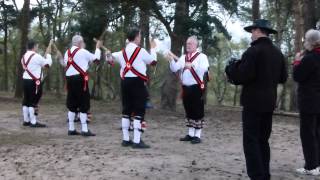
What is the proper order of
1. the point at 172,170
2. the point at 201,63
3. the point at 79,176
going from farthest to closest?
the point at 201,63, the point at 172,170, the point at 79,176

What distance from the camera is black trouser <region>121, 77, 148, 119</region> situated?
29.5ft

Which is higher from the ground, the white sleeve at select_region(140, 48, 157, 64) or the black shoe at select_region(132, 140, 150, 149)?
the white sleeve at select_region(140, 48, 157, 64)

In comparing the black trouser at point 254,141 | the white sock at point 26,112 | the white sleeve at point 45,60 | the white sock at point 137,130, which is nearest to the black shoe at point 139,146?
the white sock at point 137,130

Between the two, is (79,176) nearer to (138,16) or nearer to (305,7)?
(138,16)

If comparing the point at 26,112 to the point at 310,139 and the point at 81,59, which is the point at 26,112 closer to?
the point at 81,59

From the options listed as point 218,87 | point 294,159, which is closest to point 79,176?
point 294,159

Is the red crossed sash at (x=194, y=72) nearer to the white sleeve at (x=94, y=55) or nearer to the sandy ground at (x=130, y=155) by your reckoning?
the sandy ground at (x=130, y=155)

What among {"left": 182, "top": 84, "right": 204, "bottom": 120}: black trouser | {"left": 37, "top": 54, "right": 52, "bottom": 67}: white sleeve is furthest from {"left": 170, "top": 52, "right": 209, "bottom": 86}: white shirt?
{"left": 37, "top": 54, "right": 52, "bottom": 67}: white sleeve

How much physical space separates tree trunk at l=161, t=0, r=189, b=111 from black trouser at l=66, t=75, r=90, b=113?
539 centimetres

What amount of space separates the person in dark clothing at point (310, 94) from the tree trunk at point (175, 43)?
8.02m

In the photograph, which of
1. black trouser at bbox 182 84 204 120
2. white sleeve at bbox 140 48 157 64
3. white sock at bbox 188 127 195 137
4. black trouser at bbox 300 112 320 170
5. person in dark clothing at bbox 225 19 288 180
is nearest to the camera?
person in dark clothing at bbox 225 19 288 180

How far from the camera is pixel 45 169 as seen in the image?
700 centimetres

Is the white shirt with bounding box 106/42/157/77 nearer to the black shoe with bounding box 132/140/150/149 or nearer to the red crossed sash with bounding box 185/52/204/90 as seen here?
the red crossed sash with bounding box 185/52/204/90

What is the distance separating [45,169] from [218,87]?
52.6 meters
